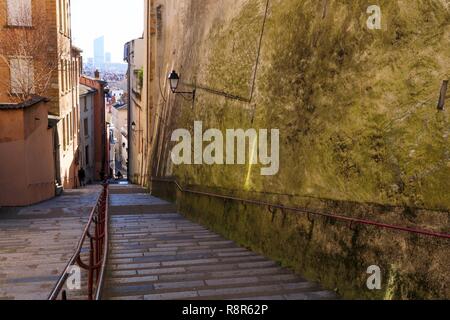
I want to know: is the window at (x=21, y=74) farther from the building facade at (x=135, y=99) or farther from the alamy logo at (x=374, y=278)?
the alamy logo at (x=374, y=278)

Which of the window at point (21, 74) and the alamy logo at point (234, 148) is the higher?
the window at point (21, 74)

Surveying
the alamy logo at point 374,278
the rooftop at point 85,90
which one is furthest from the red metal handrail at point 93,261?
the rooftop at point 85,90

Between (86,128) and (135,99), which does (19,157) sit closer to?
(135,99)

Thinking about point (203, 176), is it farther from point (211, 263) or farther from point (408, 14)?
point (408, 14)

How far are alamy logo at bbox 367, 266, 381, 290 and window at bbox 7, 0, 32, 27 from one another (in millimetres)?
23478

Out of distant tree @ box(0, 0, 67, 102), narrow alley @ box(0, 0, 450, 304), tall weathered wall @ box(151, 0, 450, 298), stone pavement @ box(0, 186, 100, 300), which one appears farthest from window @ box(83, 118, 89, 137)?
tall weathered wall @ box(151, 0, 450, 298)

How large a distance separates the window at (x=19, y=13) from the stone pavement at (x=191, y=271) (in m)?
18.3

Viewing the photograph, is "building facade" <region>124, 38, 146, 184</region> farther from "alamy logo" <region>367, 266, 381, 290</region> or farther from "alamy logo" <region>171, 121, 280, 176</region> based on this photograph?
"alamy logo" <region>367, 266, 381, 290</region>

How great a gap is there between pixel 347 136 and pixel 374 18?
138 cm

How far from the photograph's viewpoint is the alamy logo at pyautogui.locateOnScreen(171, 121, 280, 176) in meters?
6.96

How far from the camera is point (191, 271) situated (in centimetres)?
603

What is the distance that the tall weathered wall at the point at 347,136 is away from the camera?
4.21m

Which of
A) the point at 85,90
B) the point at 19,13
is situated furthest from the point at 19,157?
the point at 85,90

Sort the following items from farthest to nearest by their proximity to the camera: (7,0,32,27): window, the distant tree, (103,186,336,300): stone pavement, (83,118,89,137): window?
1. (83,118,89,137): window
2. (7,0,32,27): window
3. the distant tree
4. (103,186,336,300): stone pavement
